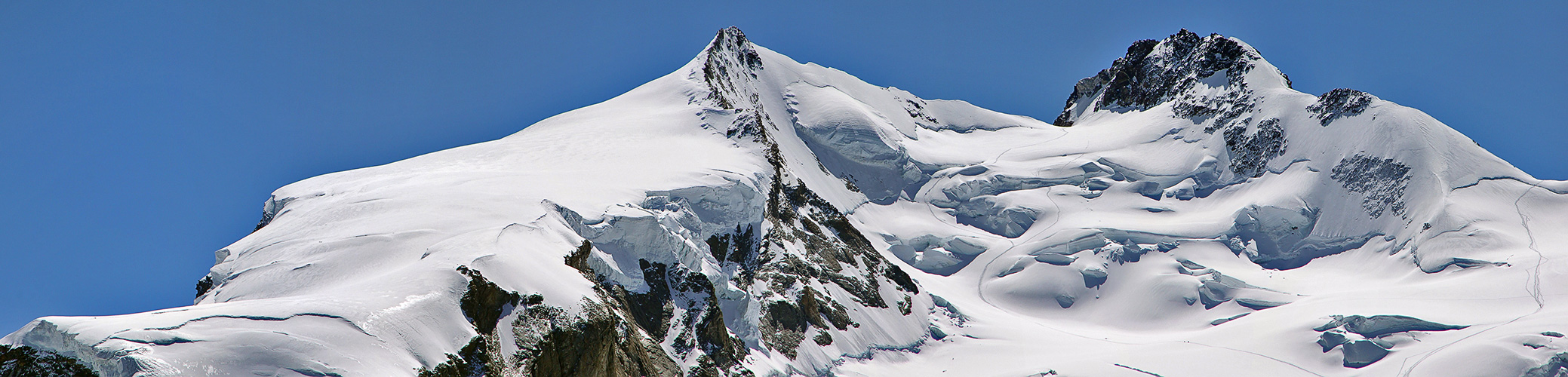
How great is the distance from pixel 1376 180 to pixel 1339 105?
12.0m

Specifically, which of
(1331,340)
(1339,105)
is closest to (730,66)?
(1339,105)

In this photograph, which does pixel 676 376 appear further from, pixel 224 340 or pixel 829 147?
pixel 829 147

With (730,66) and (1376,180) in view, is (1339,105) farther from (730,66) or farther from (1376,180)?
(730,66)

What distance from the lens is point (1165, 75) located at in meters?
128

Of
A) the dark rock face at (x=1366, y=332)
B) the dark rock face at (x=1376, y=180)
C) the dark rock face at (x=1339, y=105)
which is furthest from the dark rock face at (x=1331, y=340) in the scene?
the dark rock face at (x=1339, y=105)

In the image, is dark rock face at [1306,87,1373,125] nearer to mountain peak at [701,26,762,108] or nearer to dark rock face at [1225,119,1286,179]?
dark rock face at [1225,119,1286,179]

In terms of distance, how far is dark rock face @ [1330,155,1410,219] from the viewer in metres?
89.1

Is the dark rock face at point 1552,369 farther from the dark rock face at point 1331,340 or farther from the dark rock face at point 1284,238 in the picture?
the dark rock face at point 1284,238

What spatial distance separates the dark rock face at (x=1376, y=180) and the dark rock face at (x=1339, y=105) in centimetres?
710

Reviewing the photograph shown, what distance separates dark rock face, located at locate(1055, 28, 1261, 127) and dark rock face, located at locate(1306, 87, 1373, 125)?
26.6 feet

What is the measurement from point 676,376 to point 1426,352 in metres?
48.3

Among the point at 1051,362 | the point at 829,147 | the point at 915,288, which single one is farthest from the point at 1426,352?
the point at 829,147

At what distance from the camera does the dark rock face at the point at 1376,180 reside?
89.1 metres

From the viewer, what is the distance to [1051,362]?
227 ft
